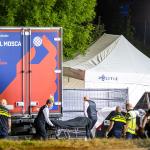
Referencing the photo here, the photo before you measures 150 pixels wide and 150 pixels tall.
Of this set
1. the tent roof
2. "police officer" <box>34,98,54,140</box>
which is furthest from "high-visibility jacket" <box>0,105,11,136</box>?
the tent roof

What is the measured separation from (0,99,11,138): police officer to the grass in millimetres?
2263

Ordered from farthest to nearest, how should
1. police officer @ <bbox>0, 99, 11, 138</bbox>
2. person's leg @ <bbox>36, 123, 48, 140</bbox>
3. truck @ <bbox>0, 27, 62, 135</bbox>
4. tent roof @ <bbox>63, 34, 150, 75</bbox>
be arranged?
tent roof @ <bbox>63, 34, 150, 75</bbox> → person's leg @ <bbox>36, 123, 48, 140</bbox> → truck @ <bbox>0, 27, 62, 135</bbox> → police officer @ <bbox>0, 99, 11, 138</bbox>

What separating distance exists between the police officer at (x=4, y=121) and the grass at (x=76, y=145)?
226 cm

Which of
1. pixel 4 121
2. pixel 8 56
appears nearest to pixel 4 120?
pixel 4 121

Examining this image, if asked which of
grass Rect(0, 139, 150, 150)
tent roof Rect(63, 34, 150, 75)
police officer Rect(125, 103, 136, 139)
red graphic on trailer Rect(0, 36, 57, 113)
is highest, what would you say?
tent roof Rect(63, 34, 150, 75)

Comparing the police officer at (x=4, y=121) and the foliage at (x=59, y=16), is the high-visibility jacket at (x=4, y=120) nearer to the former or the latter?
the police officer at (x=4, y=121)

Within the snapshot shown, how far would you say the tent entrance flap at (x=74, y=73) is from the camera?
71.5 ft

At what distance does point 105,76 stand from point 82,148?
8.56m

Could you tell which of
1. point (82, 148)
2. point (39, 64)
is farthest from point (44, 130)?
point (82, 148)

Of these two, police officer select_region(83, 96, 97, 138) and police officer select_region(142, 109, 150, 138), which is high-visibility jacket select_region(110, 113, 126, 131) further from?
police officer select_region(142, 109, 150, 138)

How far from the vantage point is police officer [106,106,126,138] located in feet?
58.2

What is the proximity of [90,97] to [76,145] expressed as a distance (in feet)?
19.3

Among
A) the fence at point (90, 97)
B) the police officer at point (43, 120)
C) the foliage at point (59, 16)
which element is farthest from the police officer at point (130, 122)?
the foliage at point (59, 16)

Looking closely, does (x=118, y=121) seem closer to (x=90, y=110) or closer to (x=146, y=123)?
(x=90, y=110)
